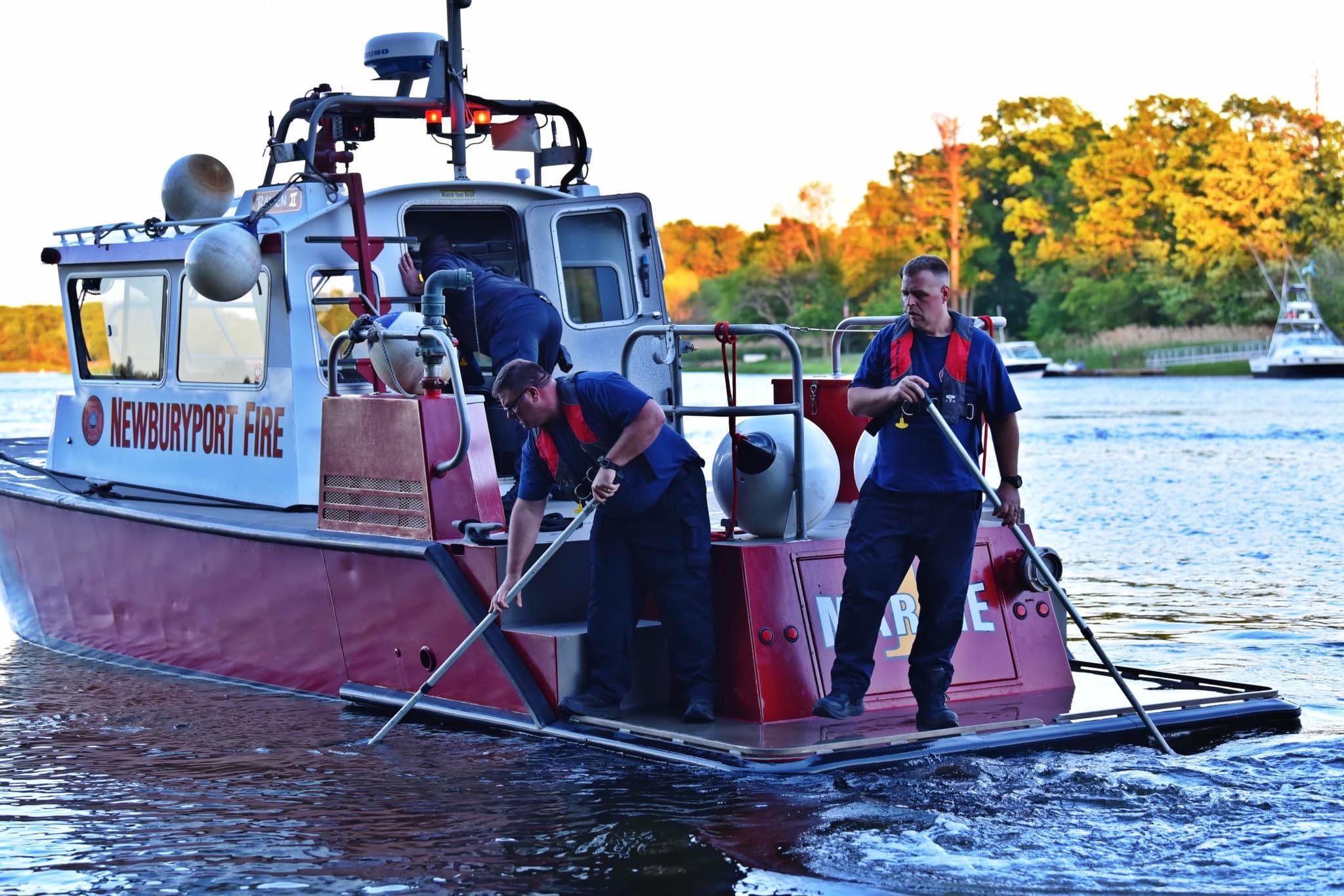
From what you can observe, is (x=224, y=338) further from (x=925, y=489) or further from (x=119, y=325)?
(x=925, y=489)

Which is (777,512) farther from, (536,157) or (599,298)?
(536,157)

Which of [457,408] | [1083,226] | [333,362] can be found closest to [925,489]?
[457,408]

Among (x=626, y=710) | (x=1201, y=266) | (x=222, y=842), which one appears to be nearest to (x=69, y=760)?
(x=222, y=842)

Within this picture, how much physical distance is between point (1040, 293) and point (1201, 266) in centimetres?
859

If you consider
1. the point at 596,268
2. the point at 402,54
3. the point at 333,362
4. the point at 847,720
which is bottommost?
the point at 847,720

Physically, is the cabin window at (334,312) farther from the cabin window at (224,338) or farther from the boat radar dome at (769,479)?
the boat radar dome at (769,479)

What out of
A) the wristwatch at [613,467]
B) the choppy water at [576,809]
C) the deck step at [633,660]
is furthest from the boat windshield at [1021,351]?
the wristwatch at [613,467]

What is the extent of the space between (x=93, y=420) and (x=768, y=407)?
5021 millimetres

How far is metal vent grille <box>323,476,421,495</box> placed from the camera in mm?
7328

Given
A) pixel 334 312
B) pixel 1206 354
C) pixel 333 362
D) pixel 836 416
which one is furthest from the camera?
pixel 1206 354

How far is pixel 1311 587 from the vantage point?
12.2 m

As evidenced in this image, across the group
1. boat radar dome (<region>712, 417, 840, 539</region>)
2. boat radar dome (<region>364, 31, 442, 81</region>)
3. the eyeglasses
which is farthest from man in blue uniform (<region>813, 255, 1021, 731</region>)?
boat radar dome (<region>364, 31, 442, 81</region>)

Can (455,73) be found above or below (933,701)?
above

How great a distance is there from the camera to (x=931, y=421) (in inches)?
251
